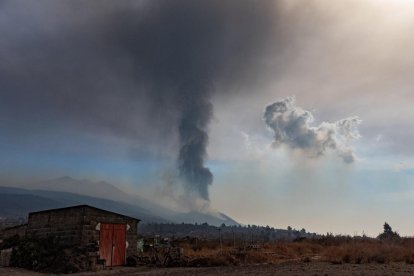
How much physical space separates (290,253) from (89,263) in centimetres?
2123

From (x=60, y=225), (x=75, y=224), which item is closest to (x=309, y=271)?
(x=75, y=224)

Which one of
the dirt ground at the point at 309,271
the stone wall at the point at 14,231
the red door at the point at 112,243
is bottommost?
the dirt ground at the point at 309,271

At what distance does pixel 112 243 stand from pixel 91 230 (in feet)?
7.94

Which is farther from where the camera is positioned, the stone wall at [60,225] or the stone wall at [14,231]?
the stone wall at [14,231]

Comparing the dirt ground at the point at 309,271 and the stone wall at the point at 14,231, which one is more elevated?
the stone wall at the point at 14,231

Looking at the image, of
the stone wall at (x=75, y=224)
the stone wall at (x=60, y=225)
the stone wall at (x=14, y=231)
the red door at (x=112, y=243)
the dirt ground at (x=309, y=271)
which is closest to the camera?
the dirt ground at (x=309, y=271)

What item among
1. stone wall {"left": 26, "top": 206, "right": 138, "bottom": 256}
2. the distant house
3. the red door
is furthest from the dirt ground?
the red door

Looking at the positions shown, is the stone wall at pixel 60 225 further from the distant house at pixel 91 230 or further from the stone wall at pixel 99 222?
the stone wall at pixel 99 222

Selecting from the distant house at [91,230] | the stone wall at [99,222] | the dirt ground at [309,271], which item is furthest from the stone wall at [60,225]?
the dirt ground at [309,271]

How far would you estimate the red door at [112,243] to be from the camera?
1226 inches

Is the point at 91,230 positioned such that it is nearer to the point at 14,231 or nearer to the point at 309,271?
the point at 14,231

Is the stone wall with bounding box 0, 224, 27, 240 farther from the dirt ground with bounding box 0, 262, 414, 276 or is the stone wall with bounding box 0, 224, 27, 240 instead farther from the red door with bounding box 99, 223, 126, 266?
the dirt ground with bounding box 0, 262, 414, 276

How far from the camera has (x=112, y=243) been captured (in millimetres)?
32000

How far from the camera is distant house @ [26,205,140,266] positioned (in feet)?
98.8
